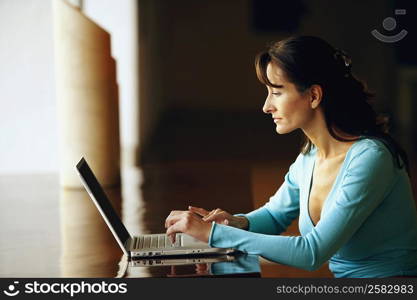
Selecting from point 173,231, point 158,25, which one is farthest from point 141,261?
point 158,25

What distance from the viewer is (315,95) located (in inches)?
86.5

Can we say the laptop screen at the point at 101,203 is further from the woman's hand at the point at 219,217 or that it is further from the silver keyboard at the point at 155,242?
the woman's hand at the point at 219,217

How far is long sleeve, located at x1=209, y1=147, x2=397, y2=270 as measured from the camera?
202 centimetres

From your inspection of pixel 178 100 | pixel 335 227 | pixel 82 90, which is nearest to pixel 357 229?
pixel 335 227

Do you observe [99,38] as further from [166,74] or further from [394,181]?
[166,74]

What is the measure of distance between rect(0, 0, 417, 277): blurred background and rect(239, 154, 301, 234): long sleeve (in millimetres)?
809

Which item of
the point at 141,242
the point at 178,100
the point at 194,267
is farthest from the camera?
the point at 178,100

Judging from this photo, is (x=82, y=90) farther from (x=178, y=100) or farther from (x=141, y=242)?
(x=178, y=100)

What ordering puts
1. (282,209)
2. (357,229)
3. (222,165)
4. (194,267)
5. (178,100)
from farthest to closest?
(178,100), (222,165), (282,209), (357,229), (194,267)

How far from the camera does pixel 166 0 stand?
11.5 metres

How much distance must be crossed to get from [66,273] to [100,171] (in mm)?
2644

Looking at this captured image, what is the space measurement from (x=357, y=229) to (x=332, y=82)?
406mm

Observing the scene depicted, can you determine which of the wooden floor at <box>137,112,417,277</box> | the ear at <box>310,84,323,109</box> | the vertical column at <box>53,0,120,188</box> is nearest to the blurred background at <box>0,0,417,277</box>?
the wooden floor at <box>137,112,417,277</box>

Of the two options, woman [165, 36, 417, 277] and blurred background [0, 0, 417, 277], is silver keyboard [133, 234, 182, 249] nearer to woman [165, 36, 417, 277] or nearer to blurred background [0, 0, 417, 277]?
woman [165, 36, 417, 277]
